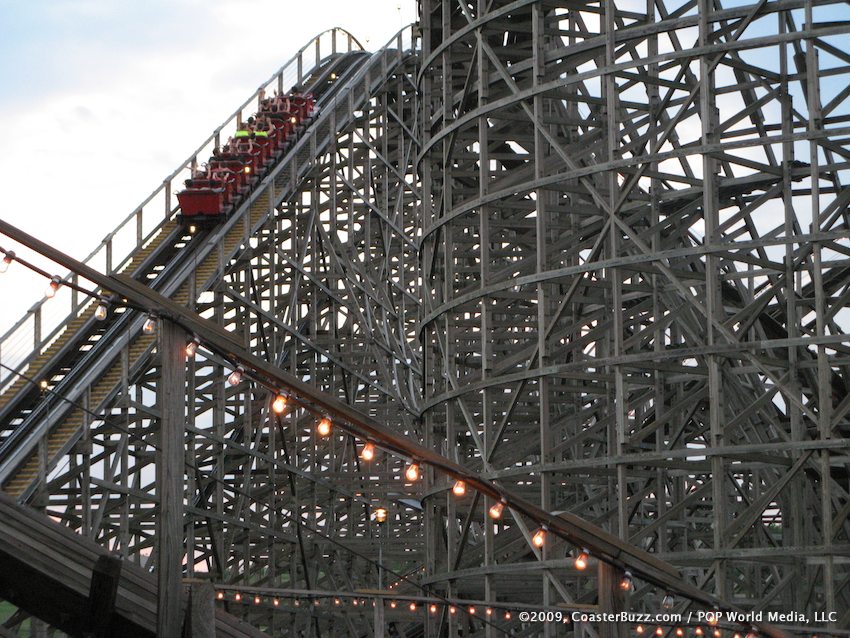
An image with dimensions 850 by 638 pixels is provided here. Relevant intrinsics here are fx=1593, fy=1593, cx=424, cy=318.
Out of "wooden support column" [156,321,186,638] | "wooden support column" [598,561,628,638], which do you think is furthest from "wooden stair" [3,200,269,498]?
"wooden support column" [598,561,628,638]

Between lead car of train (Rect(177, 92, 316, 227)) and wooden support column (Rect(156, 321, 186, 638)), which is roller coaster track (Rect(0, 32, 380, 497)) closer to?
lead car of train (Rect(177, 92, 316, 227))

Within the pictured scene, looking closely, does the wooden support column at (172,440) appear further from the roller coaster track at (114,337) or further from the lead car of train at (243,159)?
the lead car of train at (243,159)

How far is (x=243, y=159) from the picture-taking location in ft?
118

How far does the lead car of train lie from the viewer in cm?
3234

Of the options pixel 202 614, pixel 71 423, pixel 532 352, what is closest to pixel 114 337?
pixel 71 423

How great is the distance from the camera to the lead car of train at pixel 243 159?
106ft

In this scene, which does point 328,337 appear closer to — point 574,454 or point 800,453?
point 574,454

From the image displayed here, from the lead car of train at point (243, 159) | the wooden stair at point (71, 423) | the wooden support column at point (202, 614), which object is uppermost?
the lead car of train at point (243, 159)

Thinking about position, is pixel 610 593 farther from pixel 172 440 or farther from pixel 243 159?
pixel 243 159

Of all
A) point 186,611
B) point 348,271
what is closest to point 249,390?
point 348,271

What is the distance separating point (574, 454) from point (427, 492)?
6.94ft

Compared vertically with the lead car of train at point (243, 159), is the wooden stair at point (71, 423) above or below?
below

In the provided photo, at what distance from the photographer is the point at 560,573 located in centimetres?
1981

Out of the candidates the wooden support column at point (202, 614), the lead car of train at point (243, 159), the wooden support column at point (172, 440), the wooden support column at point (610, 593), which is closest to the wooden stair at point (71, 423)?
the lead car of train at point (243, 159)
